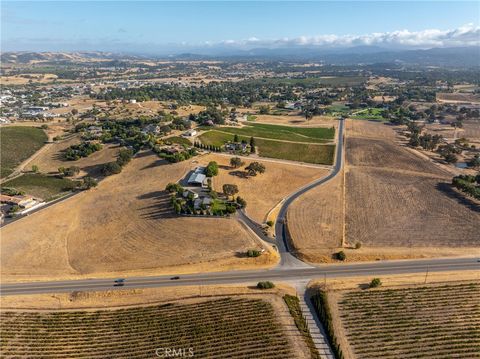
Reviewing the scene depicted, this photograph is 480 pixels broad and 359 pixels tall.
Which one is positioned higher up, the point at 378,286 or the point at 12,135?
the point at 12,135

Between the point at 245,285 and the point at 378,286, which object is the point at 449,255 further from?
the point at 245,285

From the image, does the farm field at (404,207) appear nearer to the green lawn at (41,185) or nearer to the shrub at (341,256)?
the shrub at (341,256)

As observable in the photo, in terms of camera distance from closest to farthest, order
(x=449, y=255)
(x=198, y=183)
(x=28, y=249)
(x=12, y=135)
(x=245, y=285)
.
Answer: (x=245, y=285) < (x=449, y=255) < (x=28, y=249) < (x=198, y=183) < (x=12, y=135)

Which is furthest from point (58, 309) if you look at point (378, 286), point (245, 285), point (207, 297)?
point (378, 286)

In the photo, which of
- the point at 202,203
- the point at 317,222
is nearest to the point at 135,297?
the point at 202,203

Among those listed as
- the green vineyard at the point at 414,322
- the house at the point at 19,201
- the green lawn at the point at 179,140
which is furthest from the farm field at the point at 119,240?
the green lawn at the point at 179,140

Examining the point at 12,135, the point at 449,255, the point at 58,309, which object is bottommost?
the point at 58,309

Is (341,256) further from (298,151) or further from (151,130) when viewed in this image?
(151,130)
